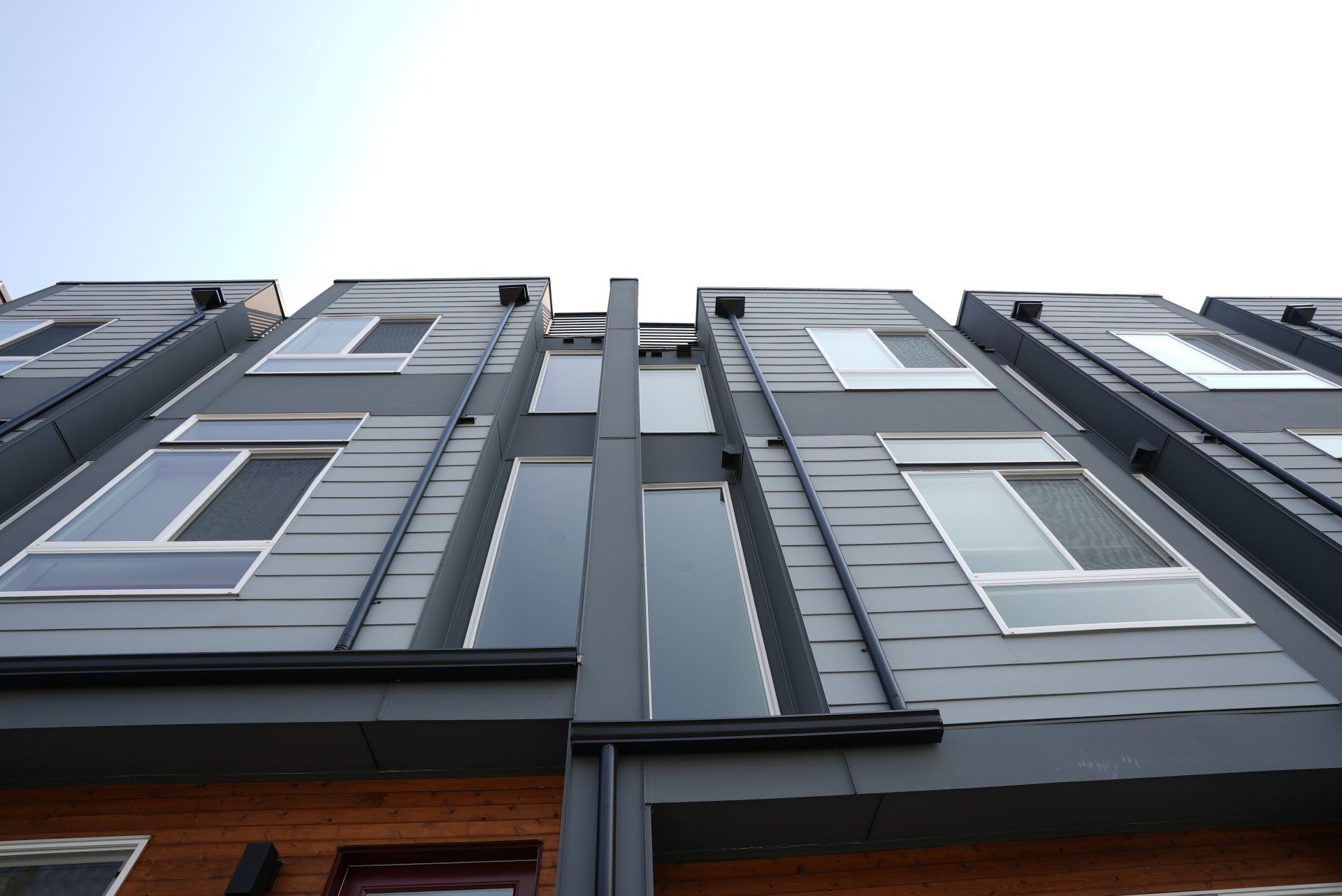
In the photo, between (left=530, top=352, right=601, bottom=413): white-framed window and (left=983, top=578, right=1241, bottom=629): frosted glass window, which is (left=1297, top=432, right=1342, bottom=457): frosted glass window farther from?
(left=530, top=352, right=601, bottom=413): white-framed window

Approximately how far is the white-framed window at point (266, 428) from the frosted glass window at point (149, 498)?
0.95 ft

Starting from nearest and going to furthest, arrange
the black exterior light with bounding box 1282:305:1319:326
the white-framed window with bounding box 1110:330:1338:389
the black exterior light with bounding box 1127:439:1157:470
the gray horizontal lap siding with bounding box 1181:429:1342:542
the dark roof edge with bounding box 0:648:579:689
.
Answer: the dark roof edge with bounding box 0:648:579:689 < the gray horizontal lap siding with bounding box 1181:429:1342:542 < the black exterior light with bounding box 1127:439:1157:470 < the white-framed window with bounding box 1110:330:1338:389 < the black exterior light with bounding box 1282:305:1319:326

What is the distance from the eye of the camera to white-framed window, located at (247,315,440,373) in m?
8.27

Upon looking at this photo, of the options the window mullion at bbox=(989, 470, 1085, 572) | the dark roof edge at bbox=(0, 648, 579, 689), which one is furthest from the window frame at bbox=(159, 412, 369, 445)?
the window mullion at bbox=(989, 470, 1085, 572)

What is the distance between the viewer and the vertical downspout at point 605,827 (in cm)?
279

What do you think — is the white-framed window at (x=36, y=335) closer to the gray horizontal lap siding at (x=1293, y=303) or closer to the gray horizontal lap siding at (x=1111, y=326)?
the gray horizontal lap siding at (x=1111, y=326)

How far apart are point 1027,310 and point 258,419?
33.7 feet

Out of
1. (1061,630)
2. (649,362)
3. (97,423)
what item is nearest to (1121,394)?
(1061,630)

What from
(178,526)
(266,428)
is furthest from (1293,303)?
(178,526)

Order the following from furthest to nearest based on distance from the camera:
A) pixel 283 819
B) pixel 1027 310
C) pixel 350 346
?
pixel 1027 310
pixel 350 346
pixel 283 819

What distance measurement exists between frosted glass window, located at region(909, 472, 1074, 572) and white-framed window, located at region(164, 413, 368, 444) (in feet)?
19.6

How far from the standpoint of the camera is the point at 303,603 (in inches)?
184

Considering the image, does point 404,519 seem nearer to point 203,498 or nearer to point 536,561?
point 536,561

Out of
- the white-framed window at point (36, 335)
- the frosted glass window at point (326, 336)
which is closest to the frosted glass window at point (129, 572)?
the frosted glass window at point (326, 336)
